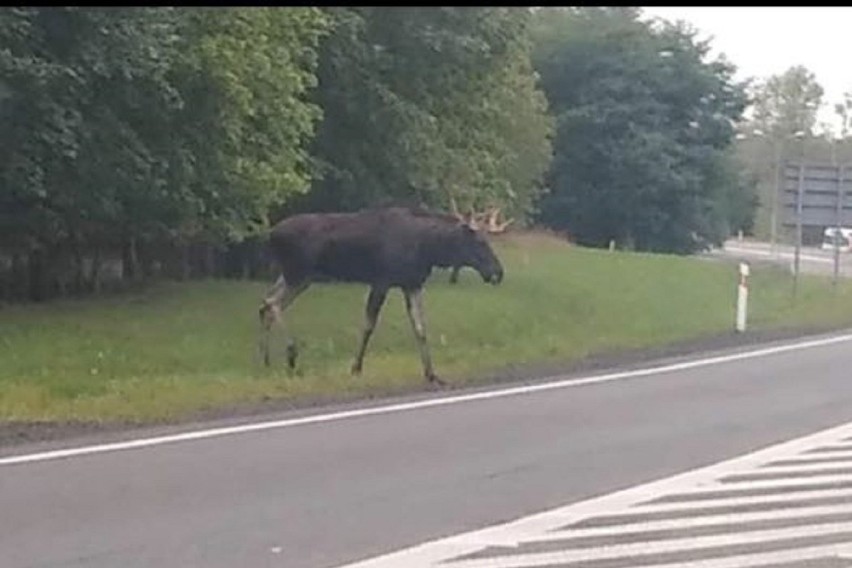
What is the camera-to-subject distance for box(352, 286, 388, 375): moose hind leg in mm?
22781

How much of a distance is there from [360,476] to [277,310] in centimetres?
1114

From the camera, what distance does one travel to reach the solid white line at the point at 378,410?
46.6 ft

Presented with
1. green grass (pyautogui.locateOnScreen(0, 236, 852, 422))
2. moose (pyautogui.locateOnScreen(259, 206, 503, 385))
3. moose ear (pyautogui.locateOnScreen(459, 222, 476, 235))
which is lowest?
green grass (pyautogui.locateOnScreen(0, 236, 852, 422))

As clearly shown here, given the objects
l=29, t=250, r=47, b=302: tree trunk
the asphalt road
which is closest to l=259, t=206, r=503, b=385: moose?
the asphalt road

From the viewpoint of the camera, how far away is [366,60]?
1559 inches

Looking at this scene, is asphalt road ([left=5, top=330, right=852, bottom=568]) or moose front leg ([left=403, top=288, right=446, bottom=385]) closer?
asphalt road ([left=5, top=330, right=852, bottom=568])

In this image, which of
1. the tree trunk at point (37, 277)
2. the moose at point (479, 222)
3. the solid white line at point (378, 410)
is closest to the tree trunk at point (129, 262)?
the tree trunk at point (37, 277)

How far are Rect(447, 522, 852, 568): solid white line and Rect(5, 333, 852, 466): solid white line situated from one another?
15.2 feet

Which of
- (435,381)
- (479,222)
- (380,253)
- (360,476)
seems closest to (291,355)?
(380,253)

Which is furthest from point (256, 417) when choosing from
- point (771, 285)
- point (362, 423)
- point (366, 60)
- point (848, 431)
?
point (771, 285)

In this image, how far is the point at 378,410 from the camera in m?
18.1

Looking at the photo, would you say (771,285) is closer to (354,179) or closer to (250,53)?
(354,179)

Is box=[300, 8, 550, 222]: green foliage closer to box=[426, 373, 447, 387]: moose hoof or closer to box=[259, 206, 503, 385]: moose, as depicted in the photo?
box=[259, 206, 503, 385]: moose

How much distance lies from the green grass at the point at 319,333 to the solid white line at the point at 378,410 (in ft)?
3.59
